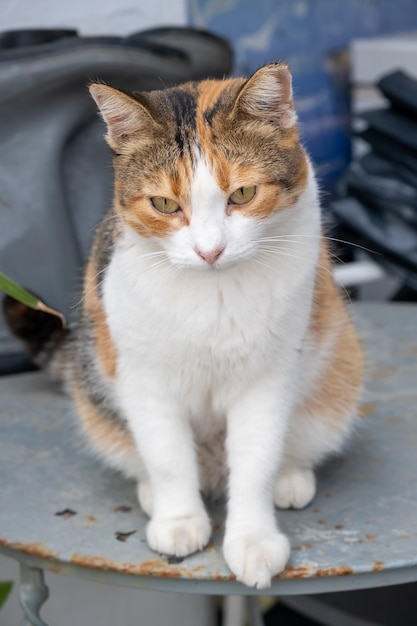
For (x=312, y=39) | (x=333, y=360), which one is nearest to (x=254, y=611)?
(x=333, y=360)

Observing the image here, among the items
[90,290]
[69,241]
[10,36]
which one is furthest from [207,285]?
[10,36]

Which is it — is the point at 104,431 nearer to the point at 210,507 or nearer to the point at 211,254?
the point at 210,507

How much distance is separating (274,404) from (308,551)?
17 cm

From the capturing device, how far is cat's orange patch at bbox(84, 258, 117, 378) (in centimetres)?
118

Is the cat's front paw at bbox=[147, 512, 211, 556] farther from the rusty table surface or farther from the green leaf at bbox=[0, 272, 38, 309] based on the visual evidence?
the green leaf at bbox=[0, 272, 38, 309]

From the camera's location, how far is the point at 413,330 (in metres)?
1.67

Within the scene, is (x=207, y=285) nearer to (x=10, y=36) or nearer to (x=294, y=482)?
(x=294, y=482)

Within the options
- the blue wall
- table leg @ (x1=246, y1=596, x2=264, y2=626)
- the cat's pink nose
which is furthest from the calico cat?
the blue wall

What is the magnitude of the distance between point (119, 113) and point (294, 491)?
1.73 ft

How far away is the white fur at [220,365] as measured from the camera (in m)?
1.05

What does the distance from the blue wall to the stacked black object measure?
0.56ft

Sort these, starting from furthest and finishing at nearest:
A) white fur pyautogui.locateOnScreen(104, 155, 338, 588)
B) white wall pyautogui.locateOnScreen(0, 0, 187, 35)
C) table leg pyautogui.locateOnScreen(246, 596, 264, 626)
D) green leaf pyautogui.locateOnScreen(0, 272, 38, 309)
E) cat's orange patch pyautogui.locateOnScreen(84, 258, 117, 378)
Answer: white wall pyautogui.locateOnScreen(0, 0, 187, 35) → table leg pyautogui.locateOnScreen(246, 596, 264, 626) → cat's orange patch pyautogui.locateOnScreen(84, 258, 117, 378) → white fur pyautogui.locateOnScreen(104, 155, 338, 588) → green leaf pyautogui.locateOnScreen(0, 272, 38, 309)

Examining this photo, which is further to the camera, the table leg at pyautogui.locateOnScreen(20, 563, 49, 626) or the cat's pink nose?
the table leg at pyautogui.locateOnScreen(20, 563, 49, 626)

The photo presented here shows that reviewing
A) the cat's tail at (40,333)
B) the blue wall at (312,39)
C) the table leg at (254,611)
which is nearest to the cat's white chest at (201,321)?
the cat's tail at (40,333)
